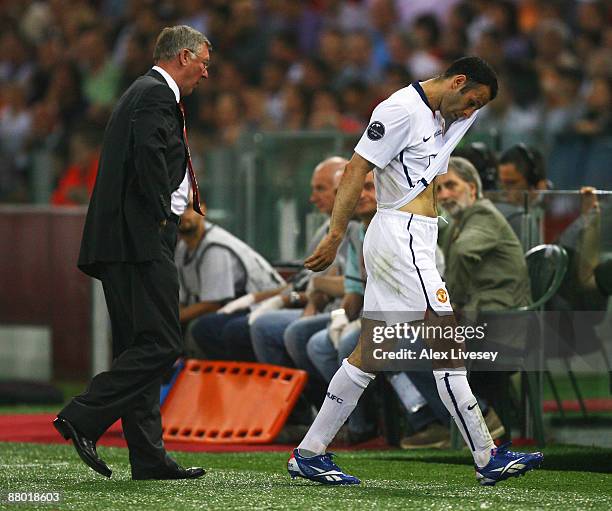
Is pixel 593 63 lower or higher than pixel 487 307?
higher

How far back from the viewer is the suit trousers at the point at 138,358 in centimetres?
674

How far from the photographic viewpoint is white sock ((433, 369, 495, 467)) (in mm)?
6637

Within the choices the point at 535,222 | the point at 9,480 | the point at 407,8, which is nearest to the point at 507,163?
the point at 535,222

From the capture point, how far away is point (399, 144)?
22.1 ft

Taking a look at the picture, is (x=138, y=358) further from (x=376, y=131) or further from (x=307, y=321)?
(x=307, y=321)

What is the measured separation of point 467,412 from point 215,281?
384cm

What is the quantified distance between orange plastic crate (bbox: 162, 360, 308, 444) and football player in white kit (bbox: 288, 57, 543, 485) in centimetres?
251

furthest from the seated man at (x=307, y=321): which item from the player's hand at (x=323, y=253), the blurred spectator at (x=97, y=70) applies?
the blurred spectator at (x=97, y=70)

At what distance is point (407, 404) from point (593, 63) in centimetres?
508

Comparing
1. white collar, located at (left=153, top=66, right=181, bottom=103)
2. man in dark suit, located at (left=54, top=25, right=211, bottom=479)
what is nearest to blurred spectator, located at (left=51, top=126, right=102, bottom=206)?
white collar, located at (left=153, top=66, right=181, bottom=103)

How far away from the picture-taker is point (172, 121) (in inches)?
271

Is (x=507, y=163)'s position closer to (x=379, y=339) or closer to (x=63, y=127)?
(x=379, y=339)

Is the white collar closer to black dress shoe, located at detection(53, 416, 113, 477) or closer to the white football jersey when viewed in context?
the white football jersey

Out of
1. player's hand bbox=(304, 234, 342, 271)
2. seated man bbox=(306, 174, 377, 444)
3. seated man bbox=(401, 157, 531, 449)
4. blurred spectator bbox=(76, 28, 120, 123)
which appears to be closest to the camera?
player's hand bbox=(304, 234, 342, 271)
